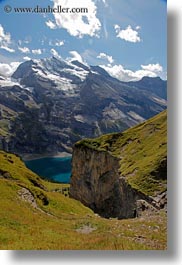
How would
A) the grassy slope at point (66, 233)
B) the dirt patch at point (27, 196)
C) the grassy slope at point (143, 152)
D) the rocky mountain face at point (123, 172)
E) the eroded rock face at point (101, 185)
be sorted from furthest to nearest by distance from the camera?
the eroded rock face at point (101, 185), the rocky mountain face at point (123, 172), the grassy slope at point (143, 152), the dirt patch at point (27, 196), the grassy slope at point (66, 233)

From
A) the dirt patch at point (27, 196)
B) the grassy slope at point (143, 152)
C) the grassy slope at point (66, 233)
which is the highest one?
the grassy slope at point (143, 152)

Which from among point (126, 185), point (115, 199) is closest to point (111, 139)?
point (115, 199)

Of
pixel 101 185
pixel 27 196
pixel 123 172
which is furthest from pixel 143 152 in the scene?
pixel 101 185

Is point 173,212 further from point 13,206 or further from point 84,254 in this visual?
point 13,206

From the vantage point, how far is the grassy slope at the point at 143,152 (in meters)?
24.1

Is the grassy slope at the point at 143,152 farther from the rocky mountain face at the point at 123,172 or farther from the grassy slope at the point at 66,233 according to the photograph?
the grassy slope at the point at 66,233

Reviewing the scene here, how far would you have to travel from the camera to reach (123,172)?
41.6 m

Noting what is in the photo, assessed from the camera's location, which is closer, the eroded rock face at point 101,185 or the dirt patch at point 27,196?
the dirt patch at point 27,196

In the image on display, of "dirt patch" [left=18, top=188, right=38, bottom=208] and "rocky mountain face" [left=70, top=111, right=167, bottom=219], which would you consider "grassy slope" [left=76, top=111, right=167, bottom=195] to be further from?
"dirt patch" [left=18, top=188, right=38, bottom=208]

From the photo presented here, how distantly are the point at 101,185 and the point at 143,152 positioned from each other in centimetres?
2121

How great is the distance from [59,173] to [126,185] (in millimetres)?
125035

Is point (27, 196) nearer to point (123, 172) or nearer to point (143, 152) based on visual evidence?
point (143, 152)

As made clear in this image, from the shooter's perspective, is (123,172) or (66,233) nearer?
(66,233)

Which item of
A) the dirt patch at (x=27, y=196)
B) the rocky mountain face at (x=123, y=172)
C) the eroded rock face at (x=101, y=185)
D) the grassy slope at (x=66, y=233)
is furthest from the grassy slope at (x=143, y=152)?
the dirt patch at (x=27, y=196)
